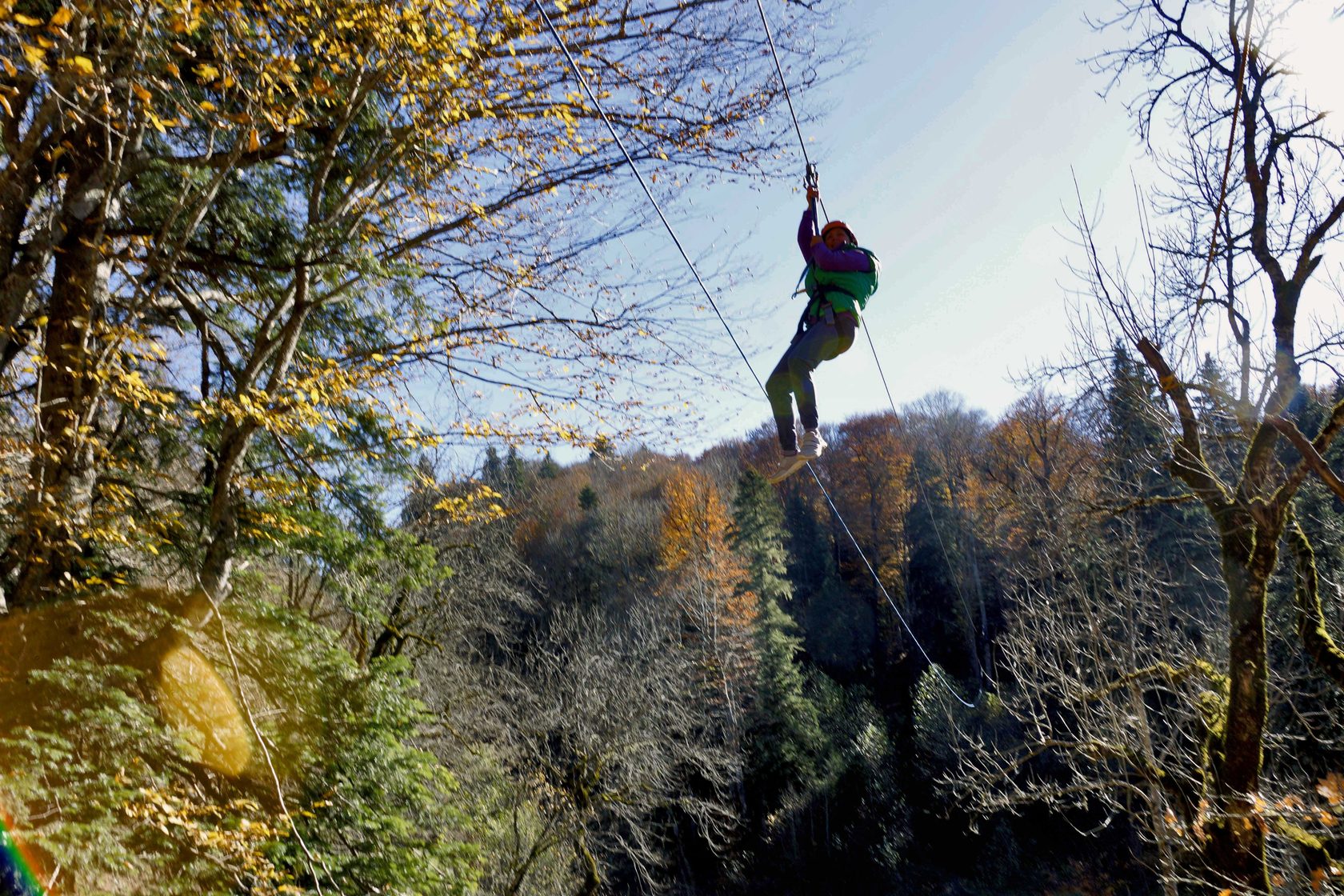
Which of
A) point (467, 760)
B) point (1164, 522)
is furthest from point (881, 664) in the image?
point (467, 760)

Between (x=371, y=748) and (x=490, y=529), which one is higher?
(x=490, y=529)

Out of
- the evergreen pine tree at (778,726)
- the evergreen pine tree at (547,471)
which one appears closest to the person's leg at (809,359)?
the evergreen pine tree at (778,726)

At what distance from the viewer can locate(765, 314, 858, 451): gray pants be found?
4.89 m

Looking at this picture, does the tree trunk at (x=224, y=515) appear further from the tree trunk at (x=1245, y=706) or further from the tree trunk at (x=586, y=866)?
the tree trunk at (x=586, y=866)

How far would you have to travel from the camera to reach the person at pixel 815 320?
15.8ft

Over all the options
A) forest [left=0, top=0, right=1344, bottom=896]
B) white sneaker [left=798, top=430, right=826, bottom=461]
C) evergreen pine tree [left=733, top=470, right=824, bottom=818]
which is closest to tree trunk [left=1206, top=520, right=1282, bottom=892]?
forest [left=0, top=0, right=1344, bottom=896]

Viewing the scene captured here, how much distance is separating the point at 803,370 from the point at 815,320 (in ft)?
1.11

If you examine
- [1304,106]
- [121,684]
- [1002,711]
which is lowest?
[1002,711]

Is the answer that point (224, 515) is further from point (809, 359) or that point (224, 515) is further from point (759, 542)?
point (759, 542)

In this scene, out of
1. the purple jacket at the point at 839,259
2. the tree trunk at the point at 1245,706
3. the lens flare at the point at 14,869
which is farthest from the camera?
the tree trunk at the point at 1245,706

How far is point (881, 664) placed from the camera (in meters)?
28.1

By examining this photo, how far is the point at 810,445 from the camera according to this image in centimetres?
510

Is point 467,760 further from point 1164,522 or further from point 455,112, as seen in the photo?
point 1164,522

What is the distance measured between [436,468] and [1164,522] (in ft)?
59.0
